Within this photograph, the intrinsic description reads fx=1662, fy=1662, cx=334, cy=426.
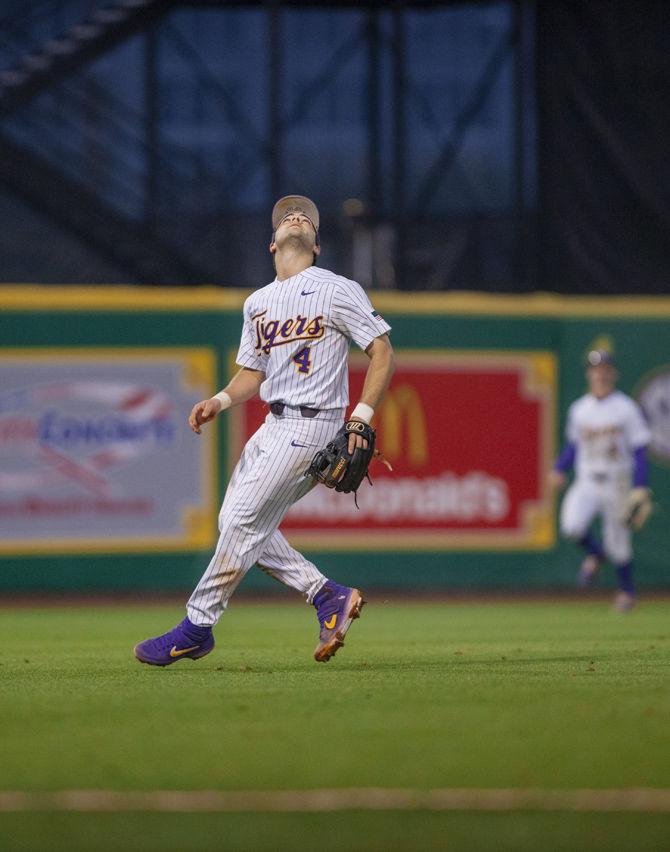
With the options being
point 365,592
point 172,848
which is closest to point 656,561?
point 365,592

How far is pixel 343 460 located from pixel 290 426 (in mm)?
284

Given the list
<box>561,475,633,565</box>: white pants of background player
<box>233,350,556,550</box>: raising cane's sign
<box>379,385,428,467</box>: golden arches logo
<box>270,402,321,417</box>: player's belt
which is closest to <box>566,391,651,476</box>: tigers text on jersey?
<box>561,475,633,565</box>: white pants of background player

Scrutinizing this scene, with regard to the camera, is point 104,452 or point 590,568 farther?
point 104,452

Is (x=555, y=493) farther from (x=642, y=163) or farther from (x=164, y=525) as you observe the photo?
(x=642, y=163)

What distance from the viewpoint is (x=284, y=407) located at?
6.96 m

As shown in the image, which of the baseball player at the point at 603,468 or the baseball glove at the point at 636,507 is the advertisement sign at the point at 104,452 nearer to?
the baseball player at the point at 603,468

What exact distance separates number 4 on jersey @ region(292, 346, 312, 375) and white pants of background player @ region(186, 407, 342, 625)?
0.58 feet

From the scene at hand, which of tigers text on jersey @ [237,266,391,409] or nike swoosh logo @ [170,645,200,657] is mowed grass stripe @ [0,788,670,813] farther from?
tigers text on jersey @ [237,266,391,409]

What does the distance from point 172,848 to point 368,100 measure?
18224mm

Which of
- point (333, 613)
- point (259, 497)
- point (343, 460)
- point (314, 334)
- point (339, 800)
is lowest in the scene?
point (339, 800)

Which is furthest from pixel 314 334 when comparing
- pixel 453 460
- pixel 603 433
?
pixel 453 460

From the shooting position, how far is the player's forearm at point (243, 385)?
7109 millimetres

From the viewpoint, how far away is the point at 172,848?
3707 mm

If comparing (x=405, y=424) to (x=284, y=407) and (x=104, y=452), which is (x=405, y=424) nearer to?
(x=104, y=452)
